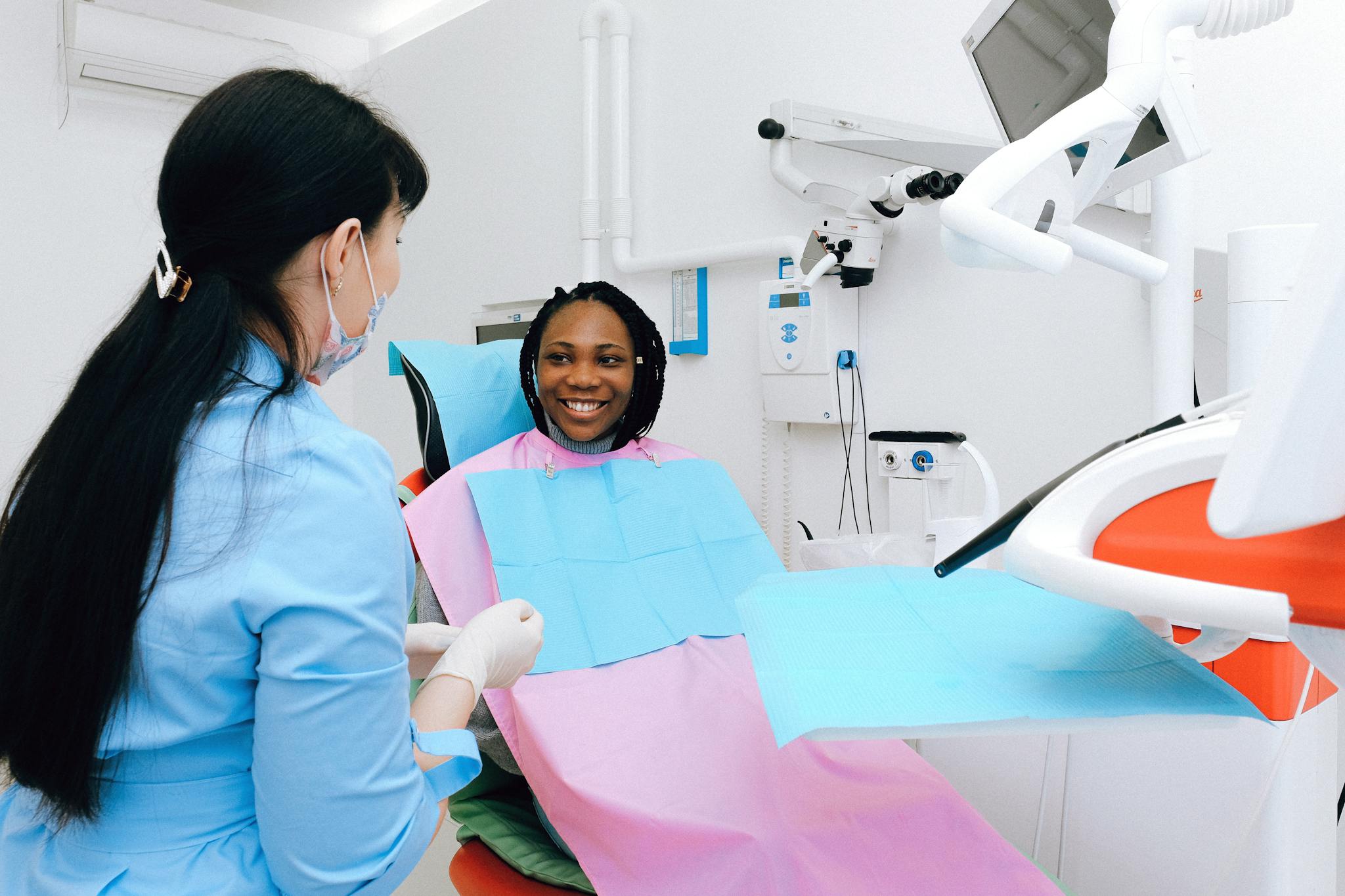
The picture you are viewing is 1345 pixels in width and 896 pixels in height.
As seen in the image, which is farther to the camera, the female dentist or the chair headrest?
the chair headrest

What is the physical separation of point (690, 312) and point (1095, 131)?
216 cm

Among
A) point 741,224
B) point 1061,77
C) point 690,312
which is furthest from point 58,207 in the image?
point 1061,77

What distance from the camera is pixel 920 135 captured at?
7.00 ft

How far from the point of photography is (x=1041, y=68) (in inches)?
50.9

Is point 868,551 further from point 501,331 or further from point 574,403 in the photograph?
point 501,331

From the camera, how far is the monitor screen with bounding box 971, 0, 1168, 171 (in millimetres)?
1109

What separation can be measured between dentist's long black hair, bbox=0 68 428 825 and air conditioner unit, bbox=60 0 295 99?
10.1 feet

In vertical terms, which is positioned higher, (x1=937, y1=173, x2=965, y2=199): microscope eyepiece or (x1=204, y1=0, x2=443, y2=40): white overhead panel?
(x1=204, y1=0, x2=443, y2=40): white overhead panel

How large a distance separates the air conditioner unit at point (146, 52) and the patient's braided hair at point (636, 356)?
84.2 inches

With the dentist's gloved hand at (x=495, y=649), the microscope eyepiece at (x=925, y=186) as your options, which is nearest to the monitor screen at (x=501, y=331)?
the microscope eyepiece at (x=925, y=186)

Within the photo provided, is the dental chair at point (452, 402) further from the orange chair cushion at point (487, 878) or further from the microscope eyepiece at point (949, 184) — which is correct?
the microscope eyepiece at point (949, 184)

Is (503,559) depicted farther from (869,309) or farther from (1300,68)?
(1300,68)

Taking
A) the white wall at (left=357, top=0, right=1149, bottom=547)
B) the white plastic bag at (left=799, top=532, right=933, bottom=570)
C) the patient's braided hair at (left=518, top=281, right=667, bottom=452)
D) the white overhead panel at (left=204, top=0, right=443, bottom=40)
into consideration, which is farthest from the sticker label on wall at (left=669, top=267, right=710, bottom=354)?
the white overhead panel at (left=204, top=0, right=443, bottom=40)

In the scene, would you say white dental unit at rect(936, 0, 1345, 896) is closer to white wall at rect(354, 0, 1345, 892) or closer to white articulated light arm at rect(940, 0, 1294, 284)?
white articulated light arm at rect(940, 0, 1294, 284)
